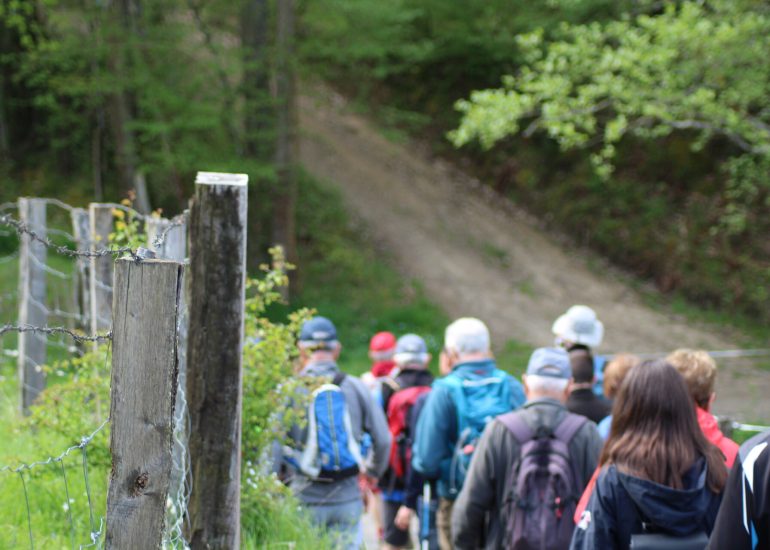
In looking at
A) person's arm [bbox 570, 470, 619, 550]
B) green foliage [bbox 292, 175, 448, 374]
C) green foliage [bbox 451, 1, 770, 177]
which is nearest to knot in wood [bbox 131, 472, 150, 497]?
person's arm [bbox 570, 470, 619, 550]

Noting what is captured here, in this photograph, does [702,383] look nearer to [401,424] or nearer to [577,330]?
[577,330]

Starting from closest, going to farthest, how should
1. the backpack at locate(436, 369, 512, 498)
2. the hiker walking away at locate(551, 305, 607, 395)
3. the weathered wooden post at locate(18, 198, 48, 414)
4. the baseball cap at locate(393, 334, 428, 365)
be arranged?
1. the backpack at locate(436, 369, 512, 498)
2. the hiker walking away at locate(551, 305, 607, 395)
3. the baseball cap at locate(393, 334, 428, 365)
4. the weathered wooden post at locate(18, 198, 48, 414)

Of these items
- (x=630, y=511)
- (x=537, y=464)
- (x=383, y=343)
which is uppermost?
(x=630, y=511)

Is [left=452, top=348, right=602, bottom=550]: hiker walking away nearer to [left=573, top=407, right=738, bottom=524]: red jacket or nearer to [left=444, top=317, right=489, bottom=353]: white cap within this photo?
[left=573, top=407, right=738, bottom=524]: red jacket

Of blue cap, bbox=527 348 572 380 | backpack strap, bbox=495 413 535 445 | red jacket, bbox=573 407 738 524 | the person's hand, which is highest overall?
blue cap, bbox=527 348 572 380

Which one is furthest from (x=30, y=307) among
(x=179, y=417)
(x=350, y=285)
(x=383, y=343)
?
(x=350, y=285)

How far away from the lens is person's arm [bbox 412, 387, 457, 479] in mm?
4910

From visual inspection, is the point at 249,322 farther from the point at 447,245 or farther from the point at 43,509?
the point at 447,245

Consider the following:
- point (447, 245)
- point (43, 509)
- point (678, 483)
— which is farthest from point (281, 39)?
point (678, 483)

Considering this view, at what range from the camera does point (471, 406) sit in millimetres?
4898

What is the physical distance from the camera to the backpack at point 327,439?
4.89 m

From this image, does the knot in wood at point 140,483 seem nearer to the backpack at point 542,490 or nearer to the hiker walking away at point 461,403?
the backpack at point 542,490

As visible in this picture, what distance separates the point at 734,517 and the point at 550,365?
6.03 ft

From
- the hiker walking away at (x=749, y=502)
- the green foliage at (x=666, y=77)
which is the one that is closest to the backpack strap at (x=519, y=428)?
the hiker walking away at (x=749, y=502)
